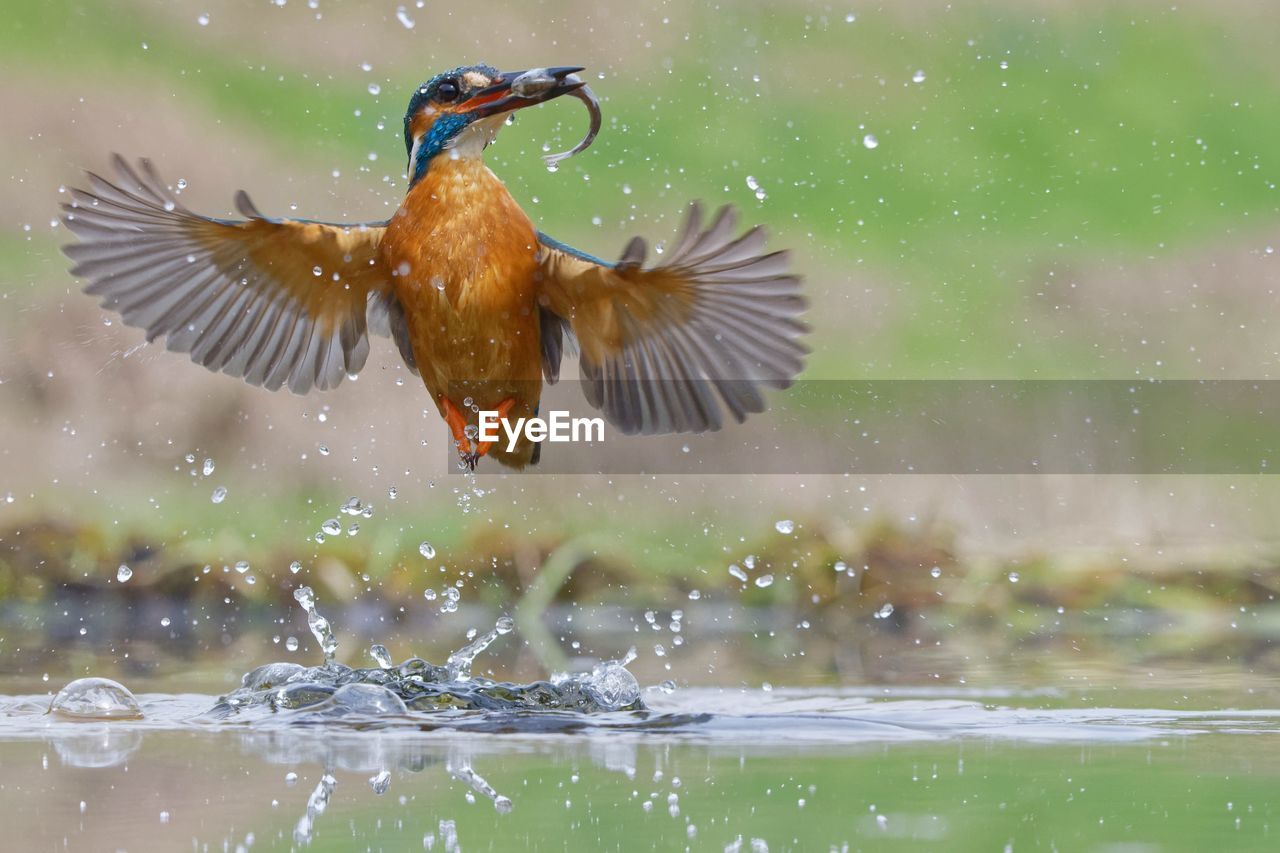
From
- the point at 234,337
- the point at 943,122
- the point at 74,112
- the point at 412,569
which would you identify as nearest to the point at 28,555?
the point at 412,569

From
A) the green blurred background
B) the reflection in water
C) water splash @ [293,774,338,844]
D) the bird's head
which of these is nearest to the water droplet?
the reflection in water

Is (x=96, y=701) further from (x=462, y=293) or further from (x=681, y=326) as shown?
(x=681, y=326)

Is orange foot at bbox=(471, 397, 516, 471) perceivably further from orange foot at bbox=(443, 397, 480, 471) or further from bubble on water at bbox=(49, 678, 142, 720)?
bubble on water at bbox=(49, 678, 142, 720)

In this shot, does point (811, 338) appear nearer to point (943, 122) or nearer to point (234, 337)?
point (943, 122)

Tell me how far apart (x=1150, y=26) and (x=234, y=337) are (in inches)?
363

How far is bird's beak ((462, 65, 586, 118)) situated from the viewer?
15.8ft

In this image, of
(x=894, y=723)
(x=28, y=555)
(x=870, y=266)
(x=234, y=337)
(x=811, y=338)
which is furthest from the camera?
(x=870, y=266)

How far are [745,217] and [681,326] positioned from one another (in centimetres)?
642

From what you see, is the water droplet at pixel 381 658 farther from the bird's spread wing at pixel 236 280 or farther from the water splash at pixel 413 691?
the bird's spread wing at pixel 236 280

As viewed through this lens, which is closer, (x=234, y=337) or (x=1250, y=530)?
(x=234, y=337)

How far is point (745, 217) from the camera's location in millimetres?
11500

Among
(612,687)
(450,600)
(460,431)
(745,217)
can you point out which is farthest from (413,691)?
(745,217)

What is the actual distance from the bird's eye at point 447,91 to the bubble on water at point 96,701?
1.82 metres

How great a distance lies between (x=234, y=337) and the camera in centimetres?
547
